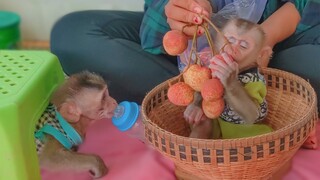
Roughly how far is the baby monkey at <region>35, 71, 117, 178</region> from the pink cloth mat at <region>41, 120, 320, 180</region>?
0.04m

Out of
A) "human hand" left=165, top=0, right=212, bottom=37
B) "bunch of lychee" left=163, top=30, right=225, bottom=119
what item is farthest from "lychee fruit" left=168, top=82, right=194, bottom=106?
"human hand" left=165, top=0, right=212, bottom=37

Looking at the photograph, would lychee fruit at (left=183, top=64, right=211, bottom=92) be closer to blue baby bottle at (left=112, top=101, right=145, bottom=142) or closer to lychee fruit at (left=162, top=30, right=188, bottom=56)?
lychee fruit at (left=162, top=30, right=188, bottom=56)

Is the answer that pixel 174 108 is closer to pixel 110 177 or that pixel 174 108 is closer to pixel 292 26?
pixel 110 177

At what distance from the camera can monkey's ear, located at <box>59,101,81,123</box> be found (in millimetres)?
981

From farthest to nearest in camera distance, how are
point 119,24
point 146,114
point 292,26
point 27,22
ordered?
point 27,22 < point 119,24 < point 292,26 < point 146,114

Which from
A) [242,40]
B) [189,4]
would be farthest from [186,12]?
[242,40]

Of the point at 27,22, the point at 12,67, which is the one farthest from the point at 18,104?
the point at 27,22

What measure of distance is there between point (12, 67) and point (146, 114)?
0.26 metres

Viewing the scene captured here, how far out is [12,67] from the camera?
3.27 ft

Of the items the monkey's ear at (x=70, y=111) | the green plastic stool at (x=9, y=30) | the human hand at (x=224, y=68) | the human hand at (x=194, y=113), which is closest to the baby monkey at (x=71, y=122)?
the monkey's ear at (x=70, y=111)

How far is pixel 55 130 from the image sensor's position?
965 mm

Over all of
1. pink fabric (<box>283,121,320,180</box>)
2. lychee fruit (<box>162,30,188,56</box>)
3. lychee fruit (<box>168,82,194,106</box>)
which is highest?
lychee fruit (<box>162,30,188,56</box>)

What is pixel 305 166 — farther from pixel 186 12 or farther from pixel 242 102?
pixel 186 12

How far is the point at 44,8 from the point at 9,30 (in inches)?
5.5
